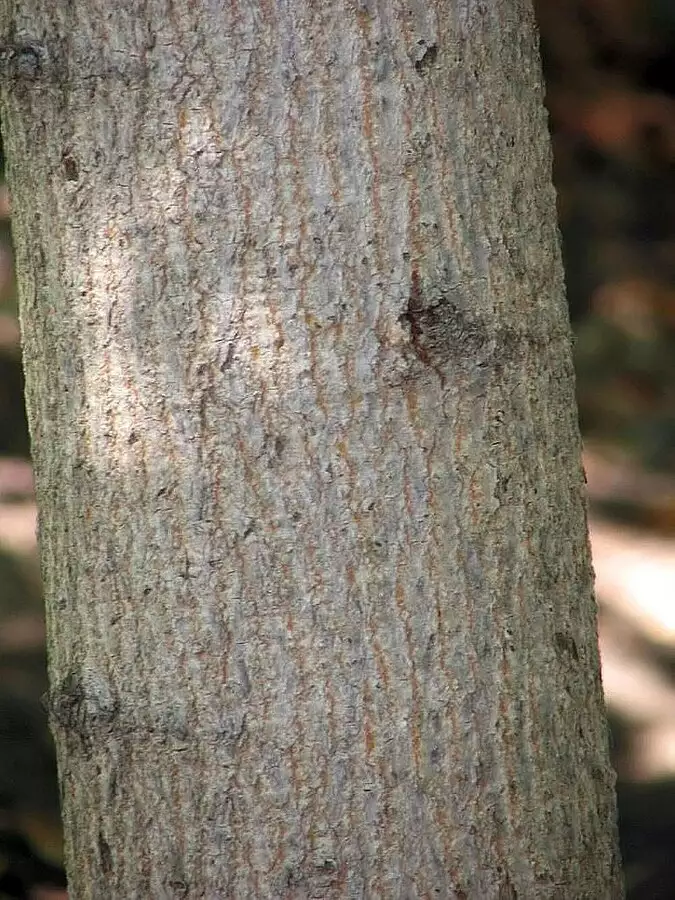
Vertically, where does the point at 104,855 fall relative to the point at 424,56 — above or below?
below

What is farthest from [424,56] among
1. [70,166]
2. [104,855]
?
[104,855]

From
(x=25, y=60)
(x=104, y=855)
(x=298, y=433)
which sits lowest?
(x=104, y=855)

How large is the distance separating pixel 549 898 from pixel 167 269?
0.77m

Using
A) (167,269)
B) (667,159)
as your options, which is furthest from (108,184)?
(667,159)

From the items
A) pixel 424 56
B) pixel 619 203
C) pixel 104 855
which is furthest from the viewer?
pixel 619 203

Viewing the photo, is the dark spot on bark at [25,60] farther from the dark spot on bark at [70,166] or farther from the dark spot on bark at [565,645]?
the dark spot on bark at [565,645]

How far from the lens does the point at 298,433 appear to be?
1104mm

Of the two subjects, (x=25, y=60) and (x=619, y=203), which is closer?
(x=25, y=60)

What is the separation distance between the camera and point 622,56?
25.0 feet

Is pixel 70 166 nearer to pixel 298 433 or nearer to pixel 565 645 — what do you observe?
pixel 298 433

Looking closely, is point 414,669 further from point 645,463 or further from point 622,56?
point 622,56

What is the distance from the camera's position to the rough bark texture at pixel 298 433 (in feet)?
3.54

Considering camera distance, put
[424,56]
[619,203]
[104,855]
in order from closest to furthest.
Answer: [424,56] → [104,855] → [619,203]

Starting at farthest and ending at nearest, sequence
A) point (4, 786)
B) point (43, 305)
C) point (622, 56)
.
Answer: point (622, 56)
point (4, 786)
point (43, 305)
